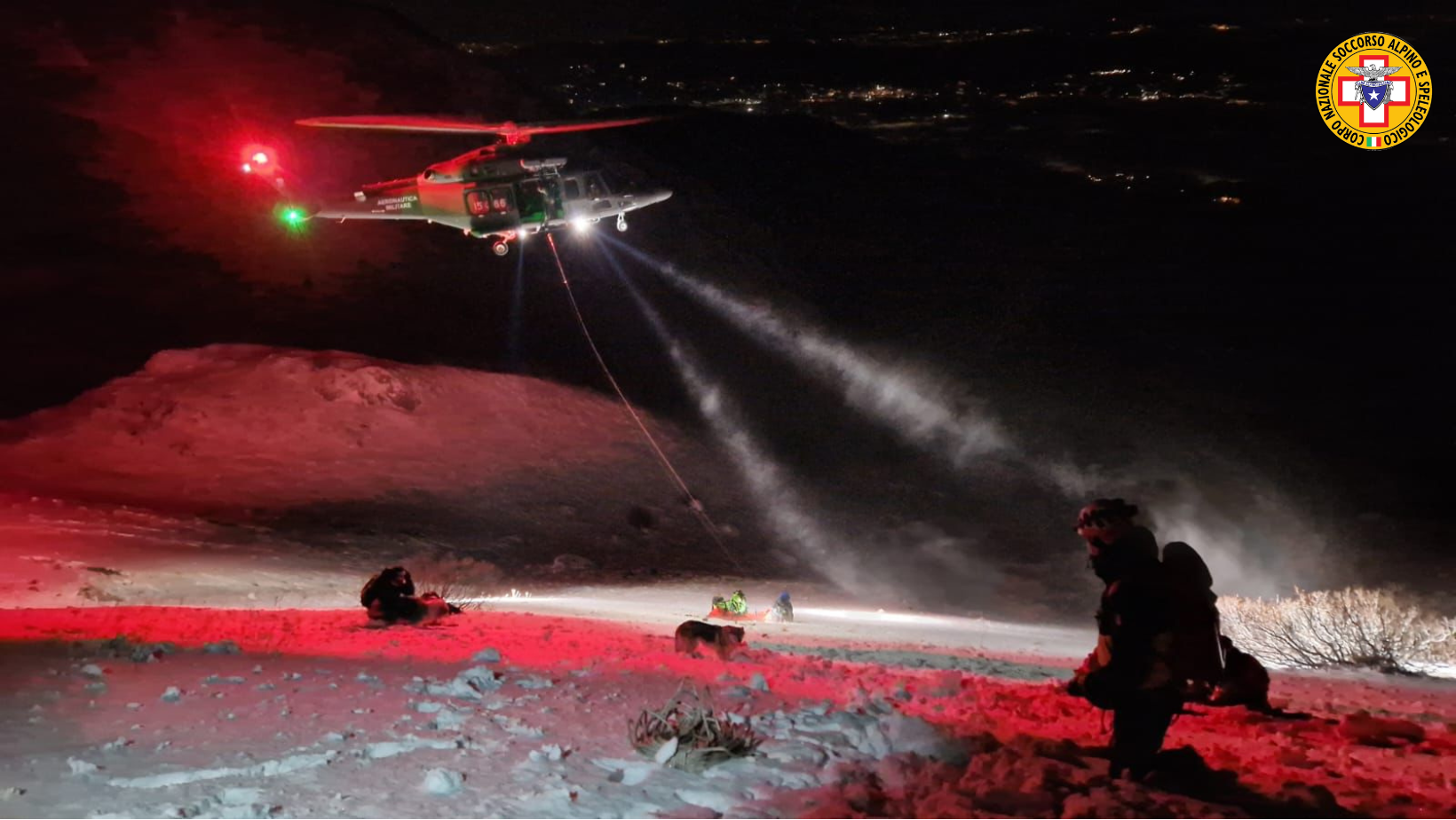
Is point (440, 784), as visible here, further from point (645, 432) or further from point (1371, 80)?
point (1371, 80)

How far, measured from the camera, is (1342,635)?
43.4ft

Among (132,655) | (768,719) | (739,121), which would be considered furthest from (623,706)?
(739,121)

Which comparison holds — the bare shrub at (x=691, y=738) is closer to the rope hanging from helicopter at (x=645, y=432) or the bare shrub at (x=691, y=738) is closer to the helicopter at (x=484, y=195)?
the helicopter at (x=484, y=195)

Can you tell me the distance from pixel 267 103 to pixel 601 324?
19921mm

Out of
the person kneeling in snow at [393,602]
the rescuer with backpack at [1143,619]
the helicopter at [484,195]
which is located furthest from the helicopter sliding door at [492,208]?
the rescuer with backpack at [1143,619]

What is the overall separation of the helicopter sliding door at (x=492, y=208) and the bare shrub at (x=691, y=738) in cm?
1785

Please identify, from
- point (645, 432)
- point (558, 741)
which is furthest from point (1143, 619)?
point (645, 432)

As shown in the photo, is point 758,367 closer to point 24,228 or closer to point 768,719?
point 24,228

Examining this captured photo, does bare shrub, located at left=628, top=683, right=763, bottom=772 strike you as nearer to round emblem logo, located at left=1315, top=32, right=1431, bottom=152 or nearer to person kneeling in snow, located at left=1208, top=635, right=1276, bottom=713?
person kneeling in snow, located at left=1208, top=635, right=1276, bottom=713

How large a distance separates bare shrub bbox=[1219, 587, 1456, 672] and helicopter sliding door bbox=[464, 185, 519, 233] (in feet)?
50.6

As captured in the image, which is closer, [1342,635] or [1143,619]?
[1143,619]

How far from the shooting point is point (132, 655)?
8.66 meters

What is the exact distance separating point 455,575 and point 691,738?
46.1 feet

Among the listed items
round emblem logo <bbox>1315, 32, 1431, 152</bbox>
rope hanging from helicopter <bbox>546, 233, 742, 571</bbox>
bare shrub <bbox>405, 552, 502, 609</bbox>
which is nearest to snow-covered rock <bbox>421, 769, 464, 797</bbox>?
bare shrub <bbox>405, 552, 502, 609</bbox>
